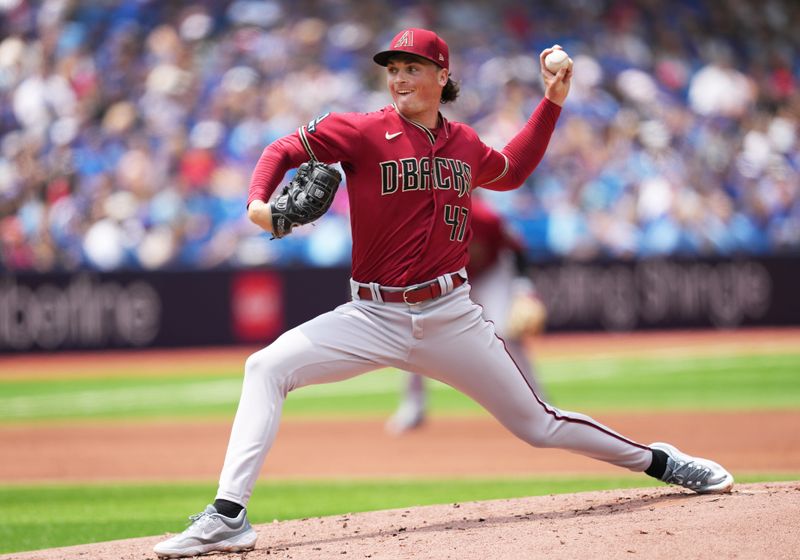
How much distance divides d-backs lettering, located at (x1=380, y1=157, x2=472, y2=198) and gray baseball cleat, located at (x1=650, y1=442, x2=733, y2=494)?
1467 mm

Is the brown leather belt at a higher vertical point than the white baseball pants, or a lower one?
higher

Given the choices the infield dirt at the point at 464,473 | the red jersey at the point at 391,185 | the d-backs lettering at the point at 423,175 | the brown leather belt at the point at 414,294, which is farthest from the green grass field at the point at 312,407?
the d-backs lettering at the point at 423,175

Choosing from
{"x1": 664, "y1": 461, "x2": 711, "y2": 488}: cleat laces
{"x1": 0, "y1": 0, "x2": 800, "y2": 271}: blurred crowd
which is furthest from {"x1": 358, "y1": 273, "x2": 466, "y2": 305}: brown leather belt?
{"x1": 0, "y1": 0, "x2": 800, "y2": 271}: blurred crowd

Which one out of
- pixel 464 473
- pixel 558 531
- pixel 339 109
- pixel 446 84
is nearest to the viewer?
pixel 558 531

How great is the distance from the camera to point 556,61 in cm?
499

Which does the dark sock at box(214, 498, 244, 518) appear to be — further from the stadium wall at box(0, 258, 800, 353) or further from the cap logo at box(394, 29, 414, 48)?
the stadium wall at box(0, 258, 800, 353)

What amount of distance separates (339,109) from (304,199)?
565 inches

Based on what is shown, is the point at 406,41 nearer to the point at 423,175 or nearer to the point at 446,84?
the point at 446,84

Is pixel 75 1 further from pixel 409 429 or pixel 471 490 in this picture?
pixel 471 490

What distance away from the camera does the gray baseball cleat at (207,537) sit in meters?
4.24

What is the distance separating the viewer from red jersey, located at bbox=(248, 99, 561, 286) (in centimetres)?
451

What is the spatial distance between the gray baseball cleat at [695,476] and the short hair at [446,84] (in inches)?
69.2

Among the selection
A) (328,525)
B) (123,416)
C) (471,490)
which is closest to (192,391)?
(123,416)

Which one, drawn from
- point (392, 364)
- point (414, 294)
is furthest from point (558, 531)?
point (414, 294)
